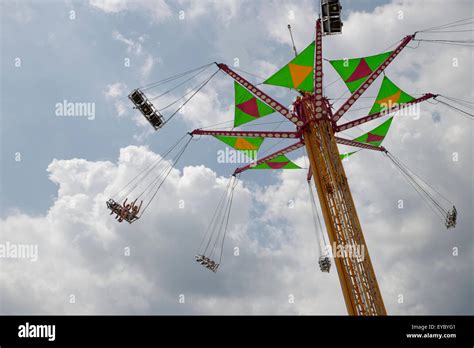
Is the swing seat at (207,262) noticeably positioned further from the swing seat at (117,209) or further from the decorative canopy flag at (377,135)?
the decorative canopy flag at (377,135)

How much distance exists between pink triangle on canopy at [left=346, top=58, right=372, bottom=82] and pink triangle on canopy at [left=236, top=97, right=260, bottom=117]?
4.46 meters

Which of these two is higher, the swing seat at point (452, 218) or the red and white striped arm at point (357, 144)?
the red and white striped arm at point (357, 144)

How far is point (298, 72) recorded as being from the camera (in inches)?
609

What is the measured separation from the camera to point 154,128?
14859 millimetres

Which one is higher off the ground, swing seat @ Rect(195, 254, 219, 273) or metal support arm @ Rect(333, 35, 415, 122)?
metal support arm @ Rect(333, 35, 415, 122)

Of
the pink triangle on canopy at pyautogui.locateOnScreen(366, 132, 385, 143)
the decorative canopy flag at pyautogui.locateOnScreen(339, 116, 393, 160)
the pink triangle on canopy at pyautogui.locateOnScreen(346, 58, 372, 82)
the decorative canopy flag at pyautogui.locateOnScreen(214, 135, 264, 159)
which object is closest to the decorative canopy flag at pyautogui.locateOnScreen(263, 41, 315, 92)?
the pink triangle on canopy at pyautogui.locateOnScreen(346, 58, 372, 82)

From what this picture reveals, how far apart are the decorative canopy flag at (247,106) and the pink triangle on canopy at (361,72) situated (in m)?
4.03

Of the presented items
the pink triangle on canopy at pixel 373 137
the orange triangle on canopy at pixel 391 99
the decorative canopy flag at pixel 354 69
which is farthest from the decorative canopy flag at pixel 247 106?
the pink triangle on canopy at pixel 373 137

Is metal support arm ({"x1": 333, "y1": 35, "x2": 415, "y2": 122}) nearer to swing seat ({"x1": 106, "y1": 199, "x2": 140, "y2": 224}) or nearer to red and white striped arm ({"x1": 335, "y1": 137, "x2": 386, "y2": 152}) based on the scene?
red and white striped arm ({"x1": 335, "y1": 137, "x2": 386, "y2": 152})

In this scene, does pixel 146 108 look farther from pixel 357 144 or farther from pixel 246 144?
pixel 357 144

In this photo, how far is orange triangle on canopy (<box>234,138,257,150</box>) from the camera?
62.0ft

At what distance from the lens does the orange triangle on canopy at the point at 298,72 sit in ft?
50.7
